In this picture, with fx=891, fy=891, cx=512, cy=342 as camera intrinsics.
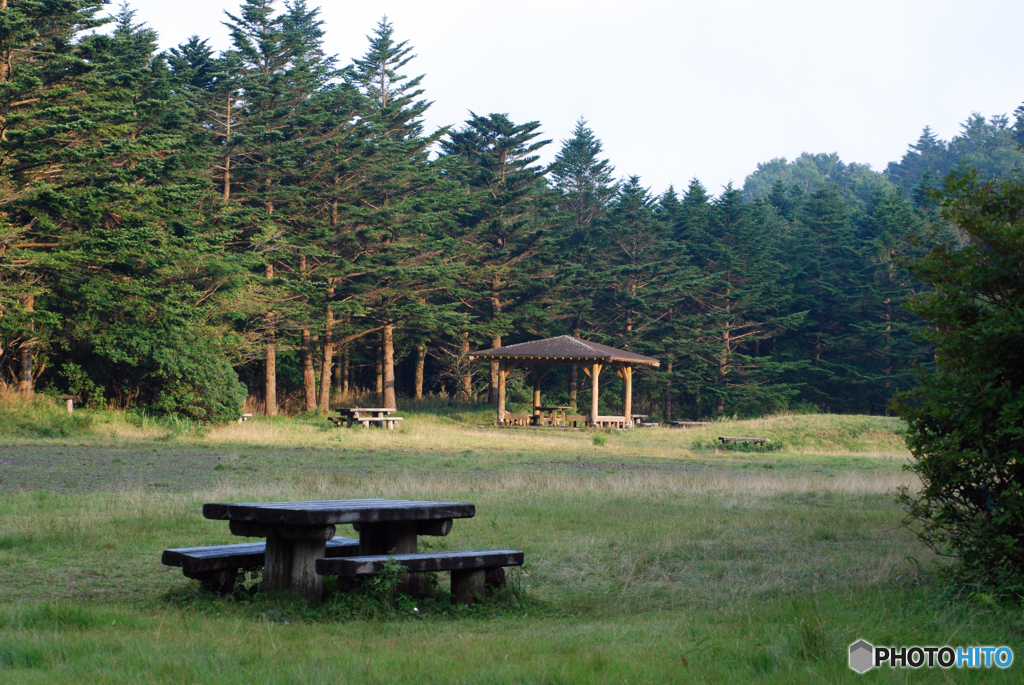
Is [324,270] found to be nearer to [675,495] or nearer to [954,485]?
[675,495]

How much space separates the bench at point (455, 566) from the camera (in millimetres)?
5402

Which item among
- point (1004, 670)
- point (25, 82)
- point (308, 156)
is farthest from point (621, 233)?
point (1004, 670)

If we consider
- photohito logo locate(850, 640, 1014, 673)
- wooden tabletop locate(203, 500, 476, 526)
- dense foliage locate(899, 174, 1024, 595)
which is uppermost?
dense foliage locate(899, 174, 1024, 595)

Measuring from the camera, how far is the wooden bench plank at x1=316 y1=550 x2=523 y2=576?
212 inches

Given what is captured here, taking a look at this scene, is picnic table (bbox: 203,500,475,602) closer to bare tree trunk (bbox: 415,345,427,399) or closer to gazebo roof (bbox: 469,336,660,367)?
gazebo roof (bbox: 469,336,660,367)

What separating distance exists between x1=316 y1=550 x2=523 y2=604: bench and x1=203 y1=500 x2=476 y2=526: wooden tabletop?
0.25m

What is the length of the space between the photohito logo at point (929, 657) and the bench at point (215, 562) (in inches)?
153

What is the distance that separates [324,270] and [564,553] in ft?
103

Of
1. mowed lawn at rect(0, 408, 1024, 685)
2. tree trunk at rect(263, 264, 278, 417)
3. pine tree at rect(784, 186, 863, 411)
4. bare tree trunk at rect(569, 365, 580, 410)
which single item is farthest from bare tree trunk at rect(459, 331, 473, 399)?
mowed lawn at rect(0, 408, 1024, 685)

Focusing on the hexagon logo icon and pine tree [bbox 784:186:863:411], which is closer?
the hexagon logo icon

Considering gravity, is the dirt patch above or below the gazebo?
below

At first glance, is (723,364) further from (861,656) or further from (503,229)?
(861,656)

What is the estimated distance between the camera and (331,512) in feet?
18.1

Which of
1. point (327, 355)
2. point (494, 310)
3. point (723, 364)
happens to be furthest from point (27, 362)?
point (723, 364)
